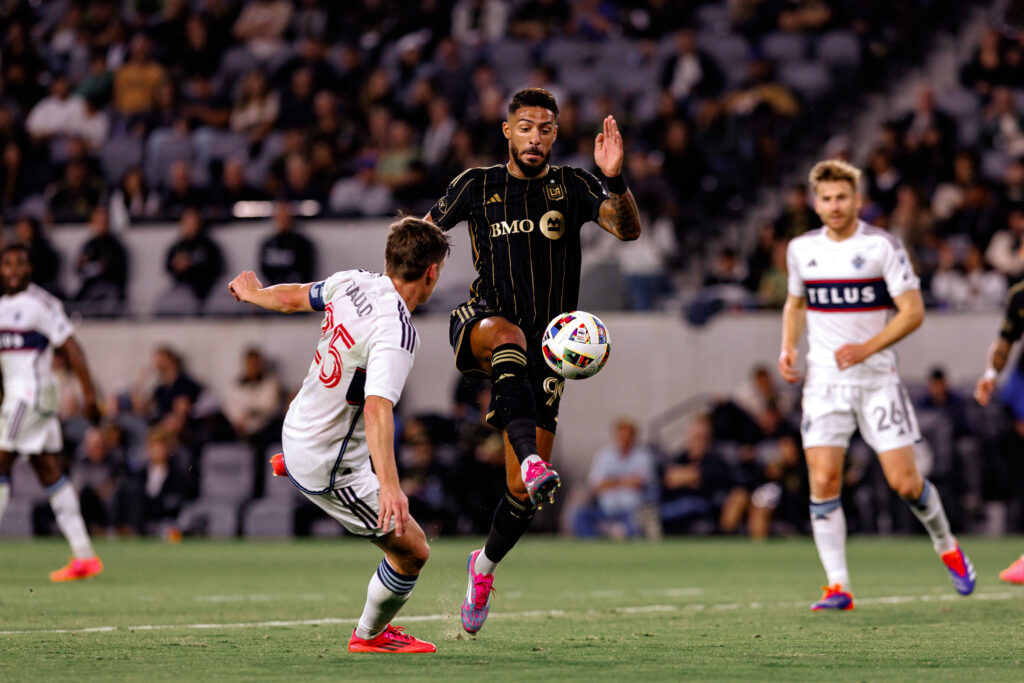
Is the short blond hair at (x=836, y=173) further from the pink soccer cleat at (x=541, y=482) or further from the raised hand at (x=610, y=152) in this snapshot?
the pink soccer cleat at (x=541, y=482)

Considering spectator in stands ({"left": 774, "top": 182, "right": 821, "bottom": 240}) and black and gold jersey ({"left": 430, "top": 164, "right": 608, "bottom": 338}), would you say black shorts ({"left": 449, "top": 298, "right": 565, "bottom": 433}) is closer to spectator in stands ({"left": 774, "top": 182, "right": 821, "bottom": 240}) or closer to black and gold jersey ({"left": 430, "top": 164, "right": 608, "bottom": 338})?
black and gold jersey ({"left": 430, "top": 164, "right": 608, "bottom": 338})

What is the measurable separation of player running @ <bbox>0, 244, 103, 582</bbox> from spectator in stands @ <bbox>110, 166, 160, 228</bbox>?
905cm

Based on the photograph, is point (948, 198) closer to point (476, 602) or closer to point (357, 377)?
point (476, 602)

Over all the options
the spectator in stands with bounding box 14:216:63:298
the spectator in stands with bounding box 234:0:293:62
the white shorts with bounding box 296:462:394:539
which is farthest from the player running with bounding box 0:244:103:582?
the spectator in stands with bounding box 234:0:293:62

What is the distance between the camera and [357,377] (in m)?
6.50

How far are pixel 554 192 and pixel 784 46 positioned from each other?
14147 mm

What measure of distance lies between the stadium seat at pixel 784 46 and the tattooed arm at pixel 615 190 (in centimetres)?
1426

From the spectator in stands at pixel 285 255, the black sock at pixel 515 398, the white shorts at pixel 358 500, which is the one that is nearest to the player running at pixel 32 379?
the black sock at pixel 515 398

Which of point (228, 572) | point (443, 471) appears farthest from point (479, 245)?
point (443, 471)

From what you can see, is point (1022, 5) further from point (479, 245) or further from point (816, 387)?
point (479, 245)

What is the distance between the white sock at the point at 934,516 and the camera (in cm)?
944

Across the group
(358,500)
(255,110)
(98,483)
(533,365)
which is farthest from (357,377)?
(255,110)

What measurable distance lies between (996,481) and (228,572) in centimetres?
838

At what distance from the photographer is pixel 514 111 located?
26.2 feet
